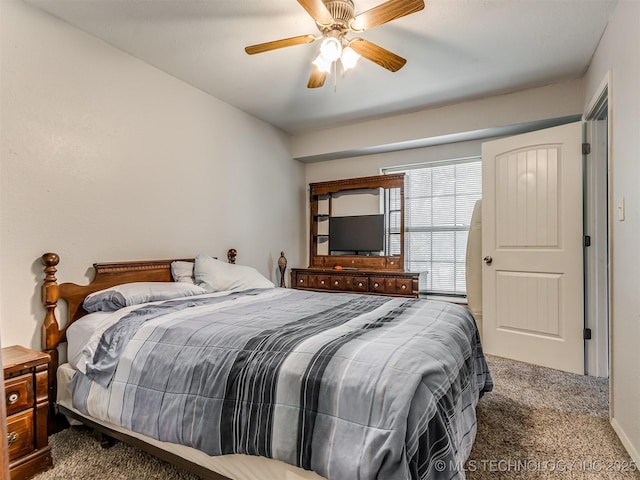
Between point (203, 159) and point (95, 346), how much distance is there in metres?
1.95

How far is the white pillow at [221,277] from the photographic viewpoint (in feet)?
9.25

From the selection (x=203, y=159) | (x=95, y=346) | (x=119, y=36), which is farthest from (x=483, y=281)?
(x=119, y=36)

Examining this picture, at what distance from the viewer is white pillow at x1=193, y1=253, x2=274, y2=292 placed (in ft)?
9.25

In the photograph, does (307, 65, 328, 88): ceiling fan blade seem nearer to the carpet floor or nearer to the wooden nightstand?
the wooden nightstand

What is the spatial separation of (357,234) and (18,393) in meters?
3.28

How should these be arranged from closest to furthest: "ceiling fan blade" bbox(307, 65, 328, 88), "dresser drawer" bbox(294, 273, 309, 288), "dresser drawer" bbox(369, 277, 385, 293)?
"ceiling fan blade" bbox(307, 65, 328, 88) < "dresser drawer" bbox(369, 277, 385, 293) < "dresser drawer" bbox(294, 273, 309, 288)

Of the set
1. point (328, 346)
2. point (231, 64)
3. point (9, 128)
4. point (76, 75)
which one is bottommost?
point (328, 346)

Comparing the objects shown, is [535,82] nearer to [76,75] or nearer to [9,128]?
[76,75]

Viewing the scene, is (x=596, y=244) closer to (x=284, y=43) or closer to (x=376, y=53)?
(x=376, y=53)

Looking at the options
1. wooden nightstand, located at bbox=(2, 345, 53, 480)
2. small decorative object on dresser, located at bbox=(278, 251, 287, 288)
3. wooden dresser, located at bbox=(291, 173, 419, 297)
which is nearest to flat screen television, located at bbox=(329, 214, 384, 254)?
wooden dresser, located at bbox=(291, 173, 419, 297)

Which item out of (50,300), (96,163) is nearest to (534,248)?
(96,163)

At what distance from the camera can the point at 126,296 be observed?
2.19 meters

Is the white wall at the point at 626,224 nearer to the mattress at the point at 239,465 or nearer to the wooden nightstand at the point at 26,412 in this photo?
the mattress at the point at 239,465

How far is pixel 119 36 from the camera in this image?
2436 mm
